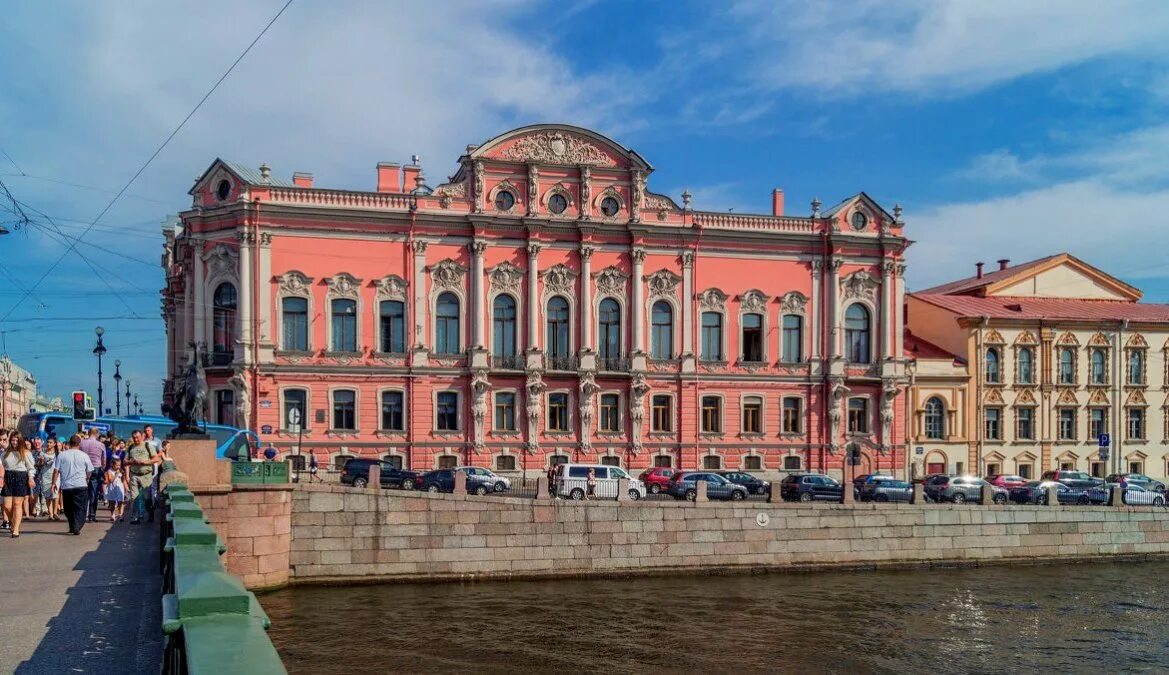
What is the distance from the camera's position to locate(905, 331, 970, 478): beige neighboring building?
40875 millimetres

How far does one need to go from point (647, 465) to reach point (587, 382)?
403 cm

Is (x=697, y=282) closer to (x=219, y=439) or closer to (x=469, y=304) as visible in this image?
(x=469, y=304)

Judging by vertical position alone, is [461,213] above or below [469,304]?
above

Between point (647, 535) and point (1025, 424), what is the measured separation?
2379cm

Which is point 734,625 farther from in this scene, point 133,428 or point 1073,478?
point 1073,478

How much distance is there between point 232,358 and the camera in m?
34.4

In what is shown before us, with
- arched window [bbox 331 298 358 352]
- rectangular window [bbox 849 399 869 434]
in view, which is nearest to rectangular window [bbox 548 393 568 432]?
arched window [bbox 331 298 358 352]

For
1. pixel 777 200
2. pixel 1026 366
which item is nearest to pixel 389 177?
pixel 777 200

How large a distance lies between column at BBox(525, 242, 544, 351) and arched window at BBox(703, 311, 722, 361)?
269 inches

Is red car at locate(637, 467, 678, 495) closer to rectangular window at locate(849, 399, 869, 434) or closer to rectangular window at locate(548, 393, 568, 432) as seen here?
rectangular window at locate(548, 393, 568, 432)

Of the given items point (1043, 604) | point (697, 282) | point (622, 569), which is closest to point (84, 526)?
point (622, 569)

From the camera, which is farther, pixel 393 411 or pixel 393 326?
pixel 393 326

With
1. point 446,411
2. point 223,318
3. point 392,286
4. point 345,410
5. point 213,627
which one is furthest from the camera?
point 446,411

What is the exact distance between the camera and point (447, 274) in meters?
36.3
